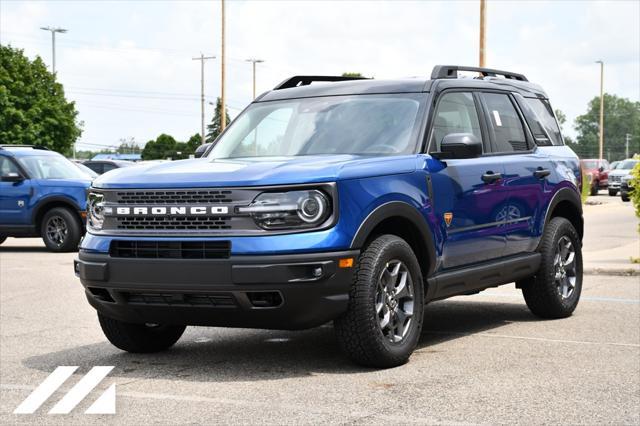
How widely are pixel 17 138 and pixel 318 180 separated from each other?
6324 cm

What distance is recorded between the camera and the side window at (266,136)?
8195 millimetres

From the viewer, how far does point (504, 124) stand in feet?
29.9

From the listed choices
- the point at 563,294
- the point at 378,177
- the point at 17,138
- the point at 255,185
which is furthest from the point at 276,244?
the point at 17,138

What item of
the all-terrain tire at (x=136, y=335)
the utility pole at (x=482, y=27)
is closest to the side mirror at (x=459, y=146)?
the all-terrain tire at (x=136, y=335)

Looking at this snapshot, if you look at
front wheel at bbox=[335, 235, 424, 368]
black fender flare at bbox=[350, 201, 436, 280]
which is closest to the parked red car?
black fender flare at bbox=[350, 201, 436, 280]

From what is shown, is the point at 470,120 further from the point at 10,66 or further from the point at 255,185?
the point at 10,66

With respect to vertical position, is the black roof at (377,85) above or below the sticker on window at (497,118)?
above

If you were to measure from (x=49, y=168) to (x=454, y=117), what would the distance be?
41.9 feet

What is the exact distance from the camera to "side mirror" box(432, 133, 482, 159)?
768 centimetres

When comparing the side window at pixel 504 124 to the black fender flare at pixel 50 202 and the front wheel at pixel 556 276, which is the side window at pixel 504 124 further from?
the black fender flare at pixel 50 202

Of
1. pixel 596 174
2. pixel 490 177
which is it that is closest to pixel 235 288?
pixel 490 177

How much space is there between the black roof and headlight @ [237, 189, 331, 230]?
1735mm

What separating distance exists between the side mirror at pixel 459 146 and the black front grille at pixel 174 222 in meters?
1.80

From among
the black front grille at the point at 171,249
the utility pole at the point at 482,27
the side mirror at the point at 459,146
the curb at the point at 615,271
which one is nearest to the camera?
the black front grille at the point at 171,249
